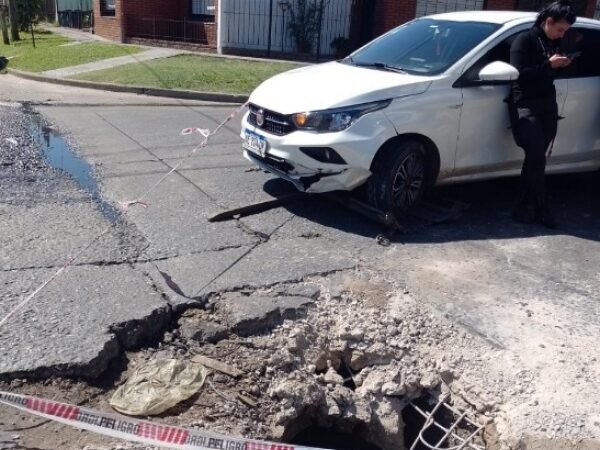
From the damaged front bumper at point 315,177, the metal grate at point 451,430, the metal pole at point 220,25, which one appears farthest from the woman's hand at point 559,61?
the metal pole at point 220,25

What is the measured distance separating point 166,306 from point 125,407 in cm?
99

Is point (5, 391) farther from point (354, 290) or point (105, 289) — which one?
point (354, 290)

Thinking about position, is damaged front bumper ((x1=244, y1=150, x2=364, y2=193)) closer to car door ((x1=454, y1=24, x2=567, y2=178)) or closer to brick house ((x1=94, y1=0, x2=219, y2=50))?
car door ((x1=454, y1=24, x2=567, y2=178))

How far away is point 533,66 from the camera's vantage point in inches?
228

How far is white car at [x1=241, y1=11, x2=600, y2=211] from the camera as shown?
5.49 m

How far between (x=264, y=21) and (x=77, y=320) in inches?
642

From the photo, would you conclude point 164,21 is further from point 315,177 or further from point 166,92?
point 315,177

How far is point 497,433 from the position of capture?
142 inches

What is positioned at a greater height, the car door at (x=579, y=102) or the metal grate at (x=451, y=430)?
the car door at (x=579, y=102)

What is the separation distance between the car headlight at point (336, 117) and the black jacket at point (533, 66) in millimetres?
1410

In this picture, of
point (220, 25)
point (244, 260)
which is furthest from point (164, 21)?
point (244, 260)

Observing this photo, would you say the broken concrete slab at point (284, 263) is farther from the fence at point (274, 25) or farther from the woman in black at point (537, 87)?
the fence at point (274, 25)

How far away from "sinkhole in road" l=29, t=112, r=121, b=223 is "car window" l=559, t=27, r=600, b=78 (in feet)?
15.5

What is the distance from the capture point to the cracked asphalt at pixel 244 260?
386 cm
